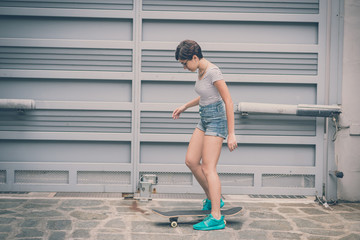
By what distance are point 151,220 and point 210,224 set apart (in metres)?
0.73

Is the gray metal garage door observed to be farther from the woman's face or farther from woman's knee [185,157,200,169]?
the woman's face

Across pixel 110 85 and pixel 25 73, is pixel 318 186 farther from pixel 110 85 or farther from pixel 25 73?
pixel 25 73

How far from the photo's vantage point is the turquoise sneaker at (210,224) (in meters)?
4.07

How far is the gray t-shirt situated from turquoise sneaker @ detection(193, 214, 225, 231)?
1.21 metres

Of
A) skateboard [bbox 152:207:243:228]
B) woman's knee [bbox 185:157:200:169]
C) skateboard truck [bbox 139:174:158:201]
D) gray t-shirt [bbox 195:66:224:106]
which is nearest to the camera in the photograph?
gray t-shirt [bbox 195:66:224:106]

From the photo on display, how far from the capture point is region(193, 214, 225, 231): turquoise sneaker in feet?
13.4

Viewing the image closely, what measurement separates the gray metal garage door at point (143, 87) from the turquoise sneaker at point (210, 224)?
56.6 inches

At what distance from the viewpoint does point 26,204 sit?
4891 millimetres

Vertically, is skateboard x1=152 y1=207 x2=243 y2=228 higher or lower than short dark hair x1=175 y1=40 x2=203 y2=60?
lower

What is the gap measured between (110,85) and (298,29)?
2.75 meters

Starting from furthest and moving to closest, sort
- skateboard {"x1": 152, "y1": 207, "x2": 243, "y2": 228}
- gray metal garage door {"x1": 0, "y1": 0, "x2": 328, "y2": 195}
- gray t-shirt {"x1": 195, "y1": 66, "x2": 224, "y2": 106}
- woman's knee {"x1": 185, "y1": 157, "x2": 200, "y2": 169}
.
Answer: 1. gray metal garage door {"x1": 0, "y1": 0, "x2": 328, "y2": 195}
2. woman's knee {"x1": 185, "y1": 157, "x2": 200, "y2": 169}
3. skateboard {"x1": 152, "y1": 207, "x2": 243, "y2": 228}
4. gray t-shirt {"x1": 195, "y1": 66, "x2": 224, "y2": 106}

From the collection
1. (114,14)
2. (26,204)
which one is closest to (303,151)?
(114,14)

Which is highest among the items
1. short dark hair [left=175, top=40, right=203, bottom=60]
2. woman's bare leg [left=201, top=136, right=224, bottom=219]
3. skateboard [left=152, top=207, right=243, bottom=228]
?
short dark hair [left=175, top=40, right=203, bottom=60]

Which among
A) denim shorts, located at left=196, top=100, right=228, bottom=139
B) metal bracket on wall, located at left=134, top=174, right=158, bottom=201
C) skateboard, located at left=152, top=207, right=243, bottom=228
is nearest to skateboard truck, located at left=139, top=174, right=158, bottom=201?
metal bracket on wall, located at left=134, top=174, right=158, bottom=201
